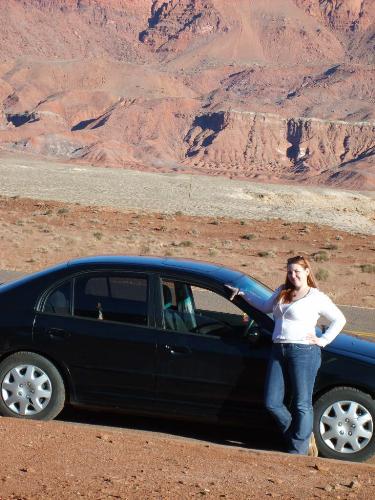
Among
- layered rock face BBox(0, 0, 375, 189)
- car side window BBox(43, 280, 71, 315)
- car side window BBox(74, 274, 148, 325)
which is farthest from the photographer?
layered rock face BBox(0, 0, 375, 189)

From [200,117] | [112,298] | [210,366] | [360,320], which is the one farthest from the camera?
[200,117]

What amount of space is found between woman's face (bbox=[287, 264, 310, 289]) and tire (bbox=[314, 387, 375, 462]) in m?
0.90

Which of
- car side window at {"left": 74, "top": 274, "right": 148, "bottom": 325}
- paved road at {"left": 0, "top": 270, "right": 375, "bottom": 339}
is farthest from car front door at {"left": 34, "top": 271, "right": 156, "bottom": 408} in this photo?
paved road at {"left": 0, "top": 270, "right": 375, "bottom": 339}

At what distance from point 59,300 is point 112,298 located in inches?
16.8

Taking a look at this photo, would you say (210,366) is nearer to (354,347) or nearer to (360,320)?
(354,347)

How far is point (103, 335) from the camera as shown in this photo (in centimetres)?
675

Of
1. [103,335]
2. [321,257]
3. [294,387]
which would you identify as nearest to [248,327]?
[294,387]

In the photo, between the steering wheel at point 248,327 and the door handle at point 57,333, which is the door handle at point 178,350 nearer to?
the steering wheel at point 248,327

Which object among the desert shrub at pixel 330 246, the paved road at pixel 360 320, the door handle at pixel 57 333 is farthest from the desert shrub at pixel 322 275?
the door handle at pixel 57 333

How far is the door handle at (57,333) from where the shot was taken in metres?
6.80

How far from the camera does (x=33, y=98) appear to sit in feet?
514

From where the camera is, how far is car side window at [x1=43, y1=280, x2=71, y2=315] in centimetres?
693

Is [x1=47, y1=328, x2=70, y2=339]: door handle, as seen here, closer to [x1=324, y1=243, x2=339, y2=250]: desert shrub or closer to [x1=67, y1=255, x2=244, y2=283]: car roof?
[x1=67, y1=255, x2=244, y2=283]: car roof

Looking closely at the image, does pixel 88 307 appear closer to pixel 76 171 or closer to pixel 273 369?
pixel 273 369
